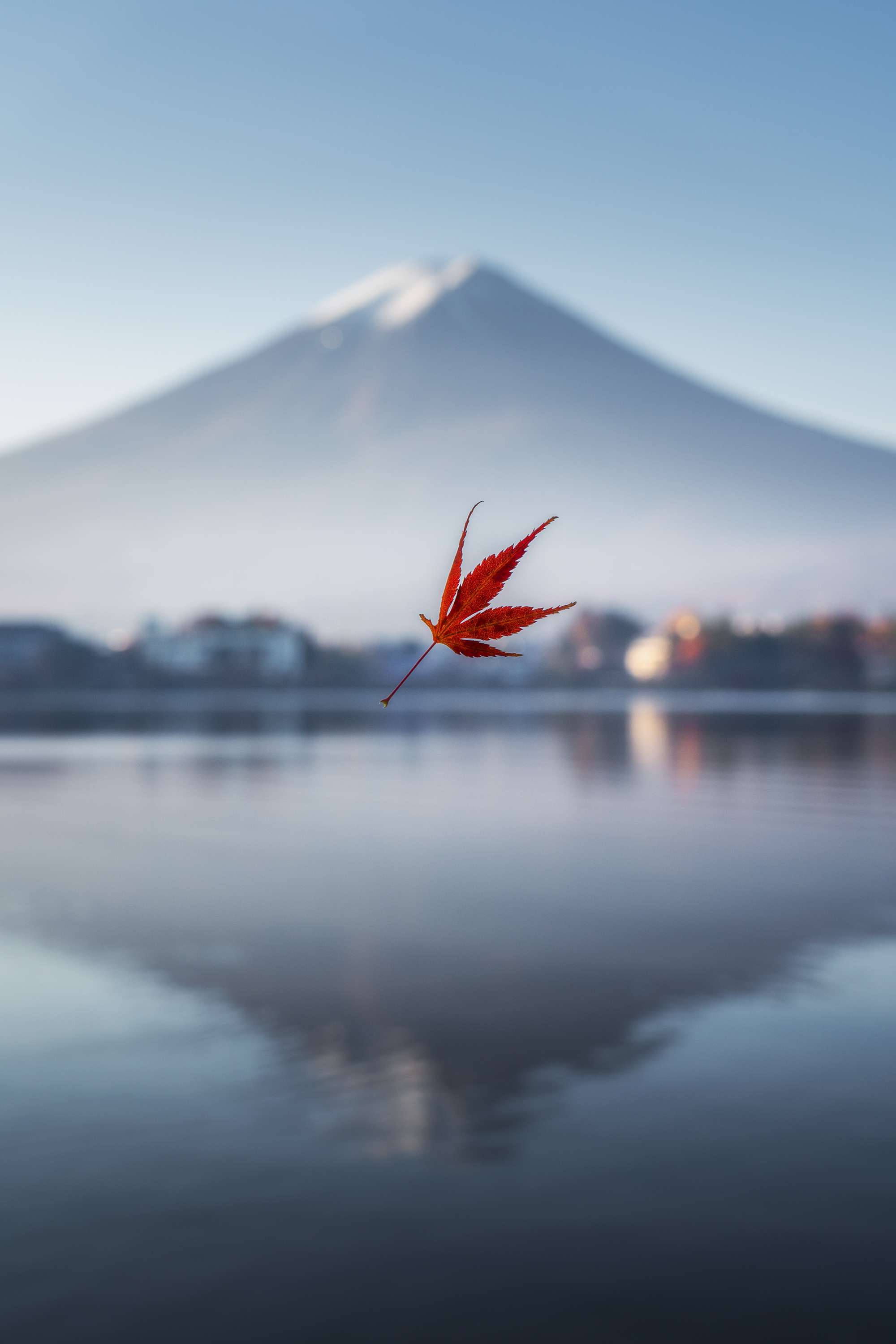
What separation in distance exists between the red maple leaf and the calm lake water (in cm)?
602

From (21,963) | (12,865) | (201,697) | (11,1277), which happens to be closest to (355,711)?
(201,697)

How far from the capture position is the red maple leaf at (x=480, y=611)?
7.16 ft

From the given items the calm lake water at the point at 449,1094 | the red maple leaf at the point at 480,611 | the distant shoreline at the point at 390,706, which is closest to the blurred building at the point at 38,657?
the distant shoreline at the point at 390,706

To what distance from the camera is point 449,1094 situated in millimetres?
10586

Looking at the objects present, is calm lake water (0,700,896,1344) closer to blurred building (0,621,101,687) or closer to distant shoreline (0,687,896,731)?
distant shoreline (0,687,896,731)

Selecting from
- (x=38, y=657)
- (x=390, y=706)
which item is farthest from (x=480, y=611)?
(x=38, y=657)

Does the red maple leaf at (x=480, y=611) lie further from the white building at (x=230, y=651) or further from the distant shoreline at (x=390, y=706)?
the white building at (x=230, y=651)

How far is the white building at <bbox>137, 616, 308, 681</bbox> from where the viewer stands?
18488cm

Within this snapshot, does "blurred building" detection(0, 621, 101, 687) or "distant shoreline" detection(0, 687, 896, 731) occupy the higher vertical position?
"blurred building" detection(0, 621, 101, 687)

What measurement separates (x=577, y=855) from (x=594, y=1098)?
13.9m

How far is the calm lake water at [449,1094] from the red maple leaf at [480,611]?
19.8ft

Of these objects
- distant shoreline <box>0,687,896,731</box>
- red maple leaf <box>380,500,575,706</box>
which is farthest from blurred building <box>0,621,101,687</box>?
red maple leaf <box>380,500,575,706</box>

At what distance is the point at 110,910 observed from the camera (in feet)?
63.8

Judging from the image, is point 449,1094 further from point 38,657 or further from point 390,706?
point 38,657
